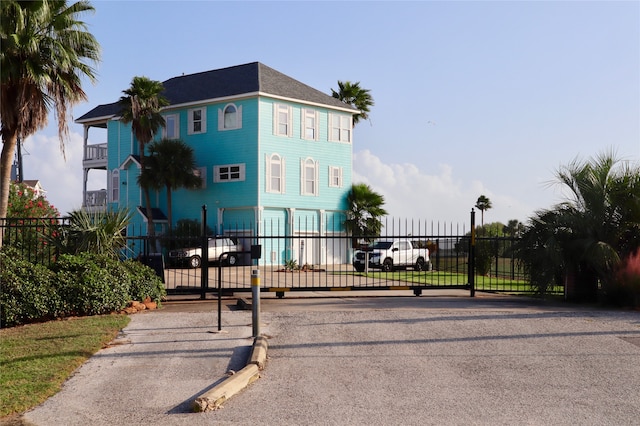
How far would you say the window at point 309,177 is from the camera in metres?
39.2

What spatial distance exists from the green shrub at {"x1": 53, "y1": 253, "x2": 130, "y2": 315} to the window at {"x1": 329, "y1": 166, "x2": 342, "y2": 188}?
86.8 ft

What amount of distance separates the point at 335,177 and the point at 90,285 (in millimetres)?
27799

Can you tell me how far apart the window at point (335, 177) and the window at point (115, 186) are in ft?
44.0

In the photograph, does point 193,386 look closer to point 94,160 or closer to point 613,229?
point 613,229

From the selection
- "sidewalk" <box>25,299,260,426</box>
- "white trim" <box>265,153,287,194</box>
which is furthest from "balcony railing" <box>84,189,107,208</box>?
"sidewalk" <box>25,299,260,426</box>

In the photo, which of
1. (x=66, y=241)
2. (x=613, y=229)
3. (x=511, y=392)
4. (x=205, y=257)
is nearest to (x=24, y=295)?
(x=66, y=241)

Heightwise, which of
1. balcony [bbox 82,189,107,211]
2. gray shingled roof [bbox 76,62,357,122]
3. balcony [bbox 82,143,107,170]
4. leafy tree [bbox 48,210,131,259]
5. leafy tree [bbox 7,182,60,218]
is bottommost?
leafy tree [bbox 48,210,131,259]

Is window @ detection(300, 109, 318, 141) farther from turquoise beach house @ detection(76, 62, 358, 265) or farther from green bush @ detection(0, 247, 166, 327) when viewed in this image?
green bush @ detection(0, 247, 166, 327)

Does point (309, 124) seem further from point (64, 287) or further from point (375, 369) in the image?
point (375, 369)

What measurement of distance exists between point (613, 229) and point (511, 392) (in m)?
9.81

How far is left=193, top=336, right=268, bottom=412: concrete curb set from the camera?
24.3 ft

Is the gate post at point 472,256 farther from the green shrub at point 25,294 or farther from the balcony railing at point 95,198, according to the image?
the balcony railing at point 95,198

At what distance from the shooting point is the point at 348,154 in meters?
41.7

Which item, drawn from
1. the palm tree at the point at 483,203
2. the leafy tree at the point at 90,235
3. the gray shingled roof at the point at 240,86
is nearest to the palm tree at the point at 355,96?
the gray shingled roof at the point at 240,86
